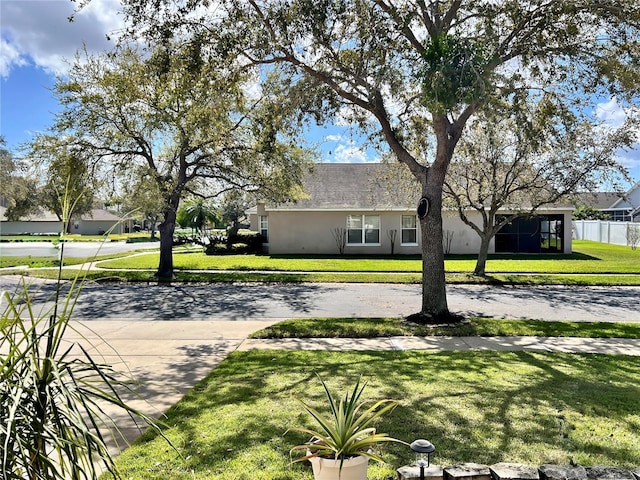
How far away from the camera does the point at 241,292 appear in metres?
15.1

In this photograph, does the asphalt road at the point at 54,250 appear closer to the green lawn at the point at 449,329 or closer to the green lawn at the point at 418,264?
the green lawn at the point at 418,264

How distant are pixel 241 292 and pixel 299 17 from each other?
8774 mm

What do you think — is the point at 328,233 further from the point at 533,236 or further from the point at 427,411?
the point at 427,411

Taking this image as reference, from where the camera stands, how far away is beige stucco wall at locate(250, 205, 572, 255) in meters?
27.1

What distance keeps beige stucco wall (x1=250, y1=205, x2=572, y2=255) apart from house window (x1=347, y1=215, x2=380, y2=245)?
0.24 meters

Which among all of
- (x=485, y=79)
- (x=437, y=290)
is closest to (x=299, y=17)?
(x=485, y=79)

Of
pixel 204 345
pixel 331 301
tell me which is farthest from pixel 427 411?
pixel 331 301

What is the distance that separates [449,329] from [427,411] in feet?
15.2

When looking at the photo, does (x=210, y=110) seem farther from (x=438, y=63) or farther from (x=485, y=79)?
(x=485, y=79)

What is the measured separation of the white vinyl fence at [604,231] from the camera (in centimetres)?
3302

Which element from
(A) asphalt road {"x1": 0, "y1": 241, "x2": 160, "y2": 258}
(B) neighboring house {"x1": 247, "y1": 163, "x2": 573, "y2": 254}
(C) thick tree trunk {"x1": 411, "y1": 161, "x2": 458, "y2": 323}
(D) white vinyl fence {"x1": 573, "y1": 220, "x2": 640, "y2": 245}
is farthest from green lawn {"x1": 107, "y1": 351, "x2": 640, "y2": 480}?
(D) white vinyl fence {"x1": 573, "y1": 220, "x2": 640, "y2": 245}

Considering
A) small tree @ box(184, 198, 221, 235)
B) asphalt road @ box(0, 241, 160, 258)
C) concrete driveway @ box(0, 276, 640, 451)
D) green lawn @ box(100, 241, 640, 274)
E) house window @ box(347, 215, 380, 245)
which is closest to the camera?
concrete driveway @ box(0, 276, 640, 451)

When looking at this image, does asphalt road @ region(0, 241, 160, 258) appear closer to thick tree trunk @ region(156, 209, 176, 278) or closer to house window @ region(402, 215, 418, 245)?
thick tree trunk @ region(156, 209, 176, 278)

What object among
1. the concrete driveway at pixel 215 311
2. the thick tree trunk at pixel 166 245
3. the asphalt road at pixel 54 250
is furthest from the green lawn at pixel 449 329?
the asphalt road at pixel 54 250
